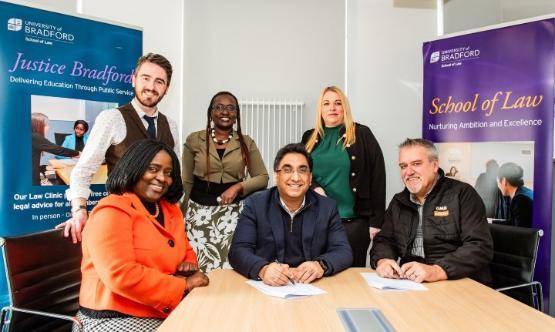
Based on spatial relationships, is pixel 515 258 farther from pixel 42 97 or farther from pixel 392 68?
pixel 42 97

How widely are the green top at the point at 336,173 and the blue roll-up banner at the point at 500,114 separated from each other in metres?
1.27

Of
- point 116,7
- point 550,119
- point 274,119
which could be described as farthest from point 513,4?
point 116,7

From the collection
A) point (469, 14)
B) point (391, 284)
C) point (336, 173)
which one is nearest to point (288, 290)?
point (391, 284)

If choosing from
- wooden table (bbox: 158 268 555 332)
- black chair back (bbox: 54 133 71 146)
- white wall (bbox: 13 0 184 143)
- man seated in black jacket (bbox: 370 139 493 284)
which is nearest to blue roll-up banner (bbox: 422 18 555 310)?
man seated in black jacket (bbox: 370 139 493 284)

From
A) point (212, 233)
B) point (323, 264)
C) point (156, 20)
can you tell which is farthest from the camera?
point (156, 20)

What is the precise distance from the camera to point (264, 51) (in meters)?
4.82

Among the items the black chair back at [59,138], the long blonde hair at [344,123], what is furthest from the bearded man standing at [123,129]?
the long blonde hair at [344,123]

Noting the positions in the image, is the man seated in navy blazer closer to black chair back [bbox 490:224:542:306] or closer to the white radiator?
black chair back [bbox 490:224:542:306]

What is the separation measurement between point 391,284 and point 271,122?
3040 mm

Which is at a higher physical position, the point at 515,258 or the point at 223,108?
the point at 223,108

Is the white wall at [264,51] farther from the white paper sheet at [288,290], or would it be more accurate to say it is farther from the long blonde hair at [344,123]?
the white paper sheet at [288,290]

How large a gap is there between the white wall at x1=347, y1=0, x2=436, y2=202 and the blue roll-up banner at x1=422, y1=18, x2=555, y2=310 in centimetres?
66

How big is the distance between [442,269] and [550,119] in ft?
6.06

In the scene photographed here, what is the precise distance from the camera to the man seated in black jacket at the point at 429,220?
219 centimetres
